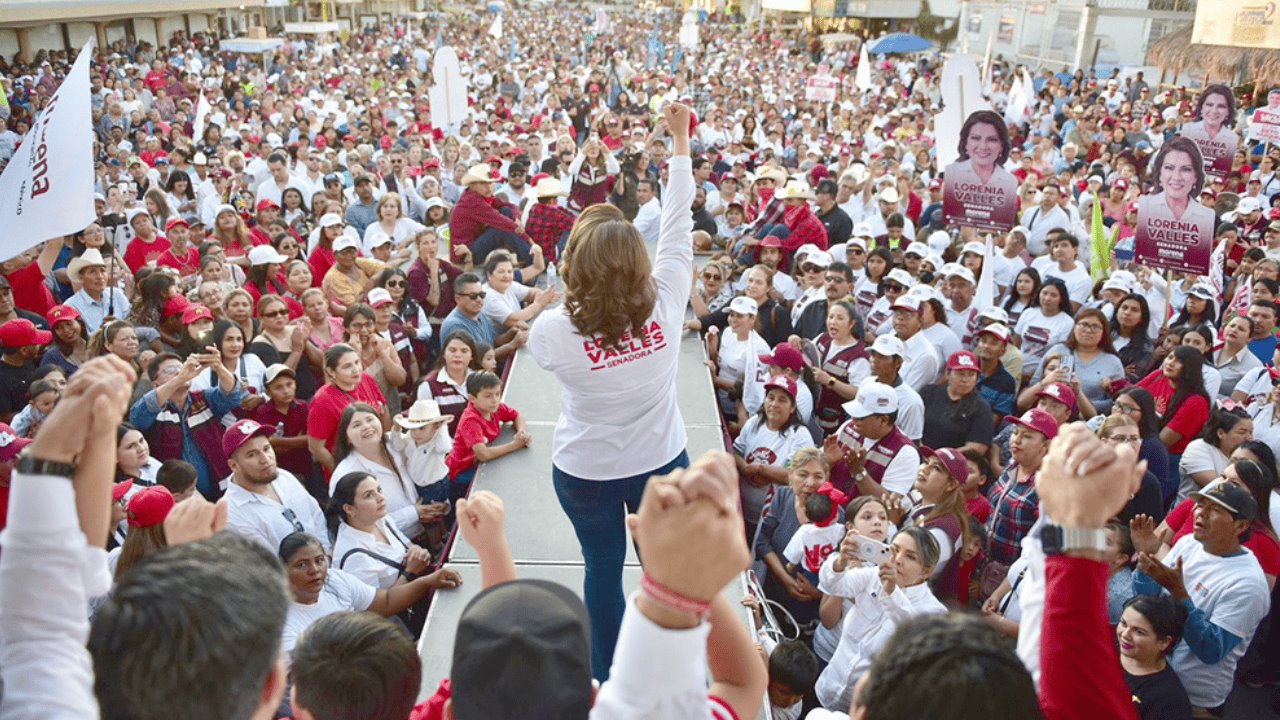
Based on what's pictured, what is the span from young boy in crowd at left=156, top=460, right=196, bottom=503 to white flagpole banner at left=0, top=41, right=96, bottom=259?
112cm

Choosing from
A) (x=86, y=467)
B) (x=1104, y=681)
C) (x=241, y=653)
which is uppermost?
(x=86, y=467)

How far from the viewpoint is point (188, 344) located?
5797 millimetres

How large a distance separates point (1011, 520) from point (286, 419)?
4025mm

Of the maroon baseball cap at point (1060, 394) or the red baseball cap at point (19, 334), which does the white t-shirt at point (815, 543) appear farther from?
the red baseball cap at point (19, 334)

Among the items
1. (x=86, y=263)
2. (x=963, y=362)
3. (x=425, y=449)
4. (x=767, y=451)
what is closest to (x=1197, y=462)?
(x=963, y=362)

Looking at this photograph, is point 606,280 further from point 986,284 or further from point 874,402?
point 986,284

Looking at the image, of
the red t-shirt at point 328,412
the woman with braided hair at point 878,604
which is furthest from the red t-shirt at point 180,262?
the woman with braided hair at point 878,604

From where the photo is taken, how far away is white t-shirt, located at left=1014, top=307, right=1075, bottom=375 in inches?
254

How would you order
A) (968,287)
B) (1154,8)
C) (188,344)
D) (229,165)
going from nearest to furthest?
(188,344)
(968,287)
(229,165)
(1154,8)

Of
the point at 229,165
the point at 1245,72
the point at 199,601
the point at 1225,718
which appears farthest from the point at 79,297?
the point at 1245,72

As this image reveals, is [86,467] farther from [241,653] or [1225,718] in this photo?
[1225,718]

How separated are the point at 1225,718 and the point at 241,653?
4858 mm

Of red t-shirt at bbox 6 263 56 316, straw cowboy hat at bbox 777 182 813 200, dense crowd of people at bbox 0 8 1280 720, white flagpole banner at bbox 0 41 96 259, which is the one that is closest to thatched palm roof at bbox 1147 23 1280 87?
dense crowd of people at bbox 0 8 1280 720

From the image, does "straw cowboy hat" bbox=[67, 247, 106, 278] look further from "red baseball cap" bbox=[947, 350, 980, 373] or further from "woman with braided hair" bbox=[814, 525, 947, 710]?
"red baseball cap" bbox=[947, 350, 980, 373]
